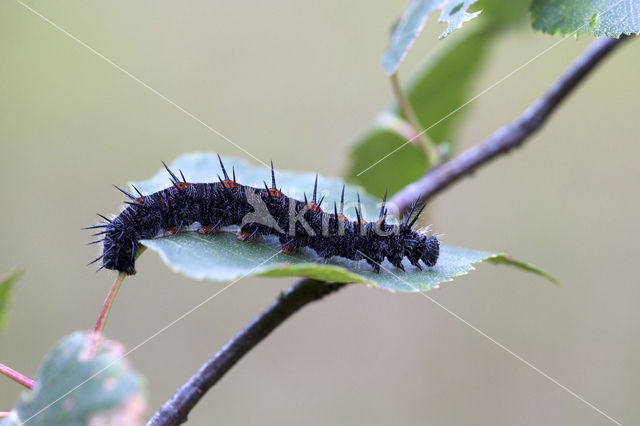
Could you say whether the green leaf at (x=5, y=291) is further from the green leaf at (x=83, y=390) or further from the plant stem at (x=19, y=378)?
the green leaf at (x=83, y=390)

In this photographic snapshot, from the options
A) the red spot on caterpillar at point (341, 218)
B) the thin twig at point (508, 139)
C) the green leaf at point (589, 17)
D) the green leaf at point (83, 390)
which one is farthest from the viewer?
the thin twig at point (508, 139)

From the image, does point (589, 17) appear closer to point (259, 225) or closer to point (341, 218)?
point (341, 218)

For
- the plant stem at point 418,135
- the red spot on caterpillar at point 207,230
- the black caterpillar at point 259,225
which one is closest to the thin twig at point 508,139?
the plant stem at point 418,135

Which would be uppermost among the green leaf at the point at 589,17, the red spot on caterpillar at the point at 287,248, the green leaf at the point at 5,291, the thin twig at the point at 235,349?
the green leaf at the point at 589,17

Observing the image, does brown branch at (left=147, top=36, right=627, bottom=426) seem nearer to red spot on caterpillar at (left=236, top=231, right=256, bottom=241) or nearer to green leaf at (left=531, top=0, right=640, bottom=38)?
red spot on caterpillar at (left=236, top=231, right=256, bottom=241)

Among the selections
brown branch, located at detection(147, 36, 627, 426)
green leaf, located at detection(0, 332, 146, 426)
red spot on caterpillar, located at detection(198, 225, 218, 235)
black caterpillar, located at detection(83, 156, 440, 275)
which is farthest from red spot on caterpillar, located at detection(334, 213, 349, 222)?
green leaf, located at detection(0, 332, 146, 426)

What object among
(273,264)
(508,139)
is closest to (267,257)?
(273,264)
